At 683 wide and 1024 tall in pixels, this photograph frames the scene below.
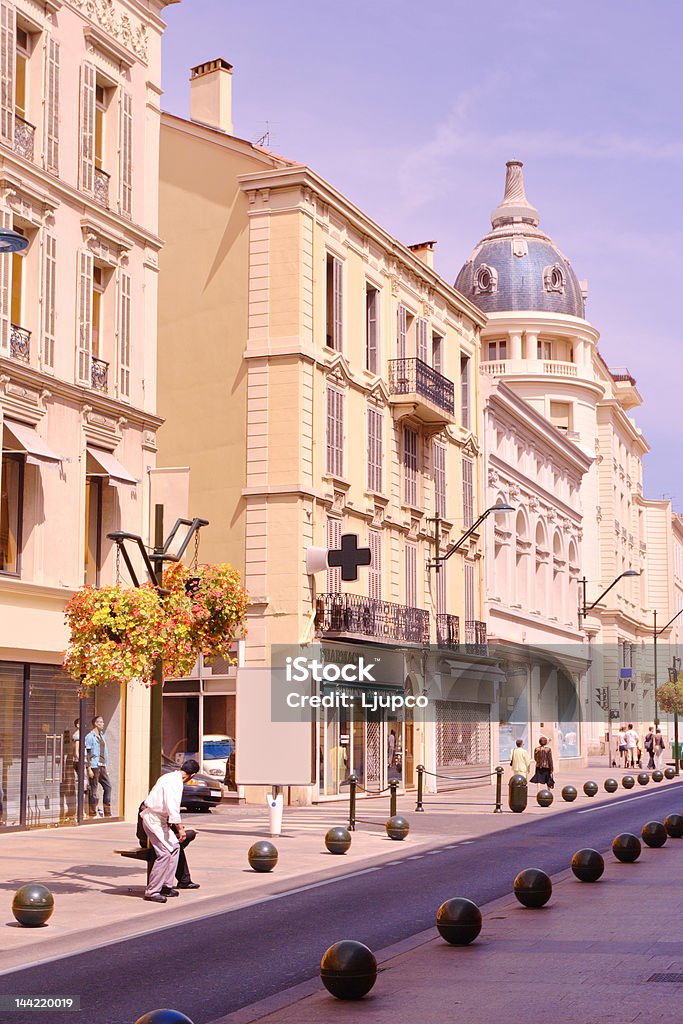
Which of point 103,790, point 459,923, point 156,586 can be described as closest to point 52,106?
point 156,586

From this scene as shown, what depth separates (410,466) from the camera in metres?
40.6

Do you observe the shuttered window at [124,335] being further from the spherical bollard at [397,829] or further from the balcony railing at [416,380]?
the balcony railing at [416,380]

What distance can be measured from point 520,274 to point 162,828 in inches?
2698

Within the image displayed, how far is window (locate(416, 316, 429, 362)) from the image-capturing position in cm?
4131

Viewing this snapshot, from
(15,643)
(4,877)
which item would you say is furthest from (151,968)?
(15,643)

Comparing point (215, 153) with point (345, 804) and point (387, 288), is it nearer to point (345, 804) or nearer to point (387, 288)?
point (387, 288)

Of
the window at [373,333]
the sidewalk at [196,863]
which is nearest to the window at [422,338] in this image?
the window at [373,333]

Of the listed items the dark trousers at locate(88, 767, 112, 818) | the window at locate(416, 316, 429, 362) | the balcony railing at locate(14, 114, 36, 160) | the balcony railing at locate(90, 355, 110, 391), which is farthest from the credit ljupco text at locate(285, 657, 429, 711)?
the balcony railing at locate(14, 114, 36, 160)

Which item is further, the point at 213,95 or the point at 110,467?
the point at 213,95

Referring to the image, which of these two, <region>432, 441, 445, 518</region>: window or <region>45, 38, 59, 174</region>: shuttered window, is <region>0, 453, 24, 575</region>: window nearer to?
<region>45, 38, 59, 174</region>: shuttered window

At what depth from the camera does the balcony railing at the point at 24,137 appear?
24.2m

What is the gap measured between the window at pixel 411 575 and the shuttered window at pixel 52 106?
58.8 ft

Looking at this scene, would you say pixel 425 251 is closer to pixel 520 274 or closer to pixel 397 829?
pixel 397 829

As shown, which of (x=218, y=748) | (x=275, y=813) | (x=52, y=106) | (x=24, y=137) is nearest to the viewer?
(x=275, y=813)
